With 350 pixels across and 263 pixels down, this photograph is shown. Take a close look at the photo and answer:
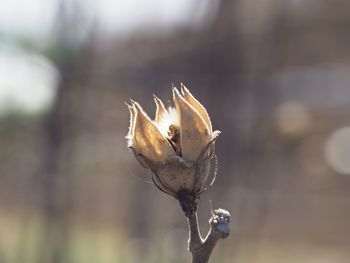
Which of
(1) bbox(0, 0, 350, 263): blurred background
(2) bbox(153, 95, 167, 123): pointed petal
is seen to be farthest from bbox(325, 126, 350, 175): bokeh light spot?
(2) bbox(153, 95, 167, 123): pointed petal

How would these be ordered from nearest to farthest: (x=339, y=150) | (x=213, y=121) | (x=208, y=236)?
(x=208, y=236) → (x=213, y=121) → (x=339, y=150)

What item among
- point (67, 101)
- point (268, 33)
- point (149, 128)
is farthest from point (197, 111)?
point (268, 33)

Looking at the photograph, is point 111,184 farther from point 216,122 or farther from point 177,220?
point 216,122

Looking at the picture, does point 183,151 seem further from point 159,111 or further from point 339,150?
point 339,150

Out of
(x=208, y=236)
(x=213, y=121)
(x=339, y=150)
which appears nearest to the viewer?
(x=208, y=236)

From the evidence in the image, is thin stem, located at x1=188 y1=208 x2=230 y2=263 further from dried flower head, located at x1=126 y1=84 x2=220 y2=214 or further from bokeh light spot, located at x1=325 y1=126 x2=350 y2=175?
bokeh light spot, located at x1=325 y1=126 x2=350 y2=175

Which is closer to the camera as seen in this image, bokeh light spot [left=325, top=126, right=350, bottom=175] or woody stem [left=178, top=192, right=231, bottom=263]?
woody stem [left=178, top=192, right=231, bottom=263]

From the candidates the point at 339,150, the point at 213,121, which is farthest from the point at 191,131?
the point at 339,150
